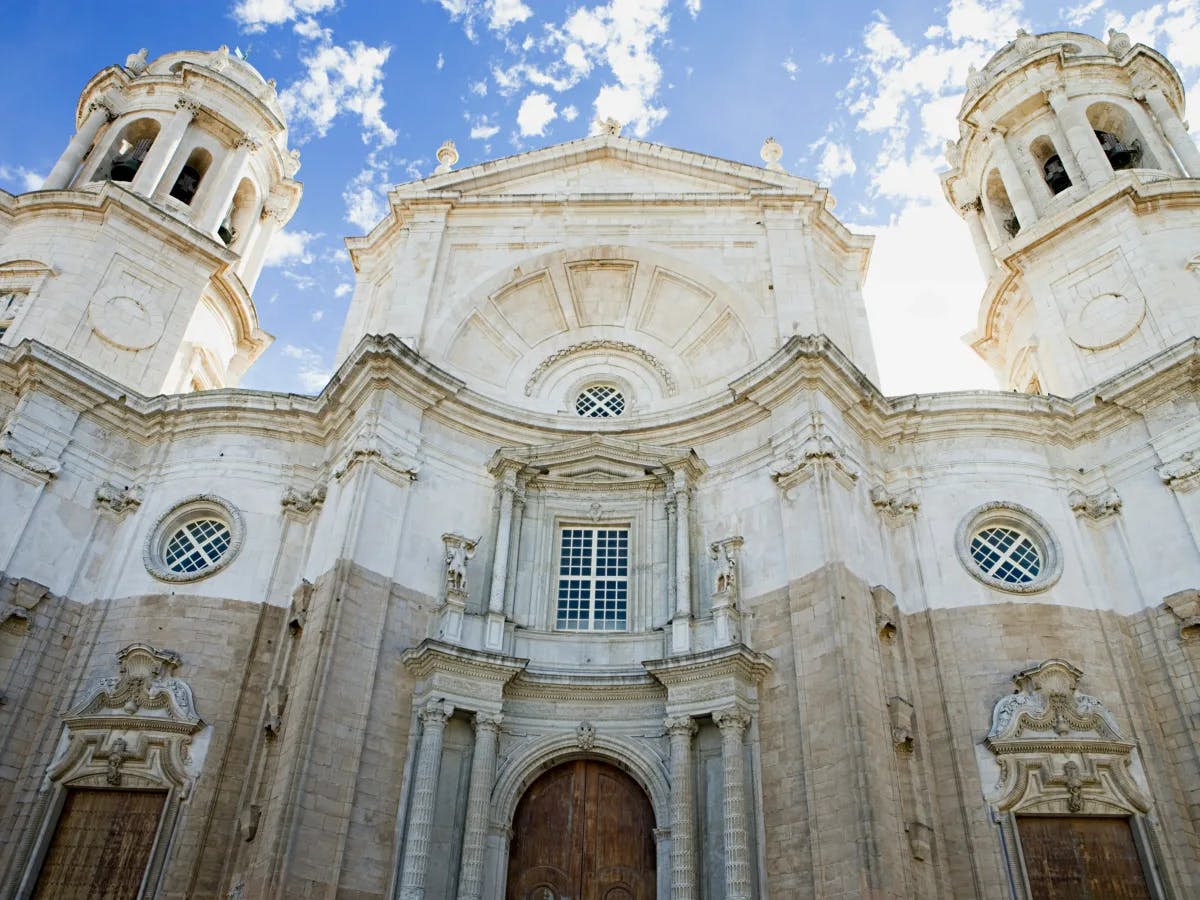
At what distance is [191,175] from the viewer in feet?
97.1

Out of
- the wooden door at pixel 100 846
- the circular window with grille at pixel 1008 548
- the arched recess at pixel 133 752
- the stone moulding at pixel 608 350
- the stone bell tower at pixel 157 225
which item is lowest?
the wooden door at pixel 100 846

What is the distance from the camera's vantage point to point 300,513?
20.9m

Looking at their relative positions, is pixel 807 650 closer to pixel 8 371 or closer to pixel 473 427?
pixel 473 427

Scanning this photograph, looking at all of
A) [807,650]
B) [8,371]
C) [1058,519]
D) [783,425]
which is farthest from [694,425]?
[8,371]

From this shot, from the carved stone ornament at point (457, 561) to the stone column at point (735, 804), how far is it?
562 centimetres

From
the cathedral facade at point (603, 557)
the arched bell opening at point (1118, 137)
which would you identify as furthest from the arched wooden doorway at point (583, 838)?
the arched bell opening at point (1118, 137)

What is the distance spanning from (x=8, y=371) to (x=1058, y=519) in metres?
23.0

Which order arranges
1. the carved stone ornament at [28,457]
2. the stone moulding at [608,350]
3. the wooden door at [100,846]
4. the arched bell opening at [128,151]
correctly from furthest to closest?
the arched bell opening at [128,151] → the stone moulding at [608,350] → the carved stone ornament at [28,457] → the wooden door at [100,846]

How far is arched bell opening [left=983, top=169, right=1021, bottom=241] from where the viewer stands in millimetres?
29500

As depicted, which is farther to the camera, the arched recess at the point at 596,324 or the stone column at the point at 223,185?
the stone column at the point at 223,185

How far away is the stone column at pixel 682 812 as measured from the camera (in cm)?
1589

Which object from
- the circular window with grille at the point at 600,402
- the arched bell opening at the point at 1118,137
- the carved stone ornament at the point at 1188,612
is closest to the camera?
the carved stone ornament at the point at 1188,612

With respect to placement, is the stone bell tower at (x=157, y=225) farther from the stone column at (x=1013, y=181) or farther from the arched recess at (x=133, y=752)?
the stone column at (x=1013, y=181)

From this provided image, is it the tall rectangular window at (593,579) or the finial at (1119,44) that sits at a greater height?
the finial at (1119,44)
